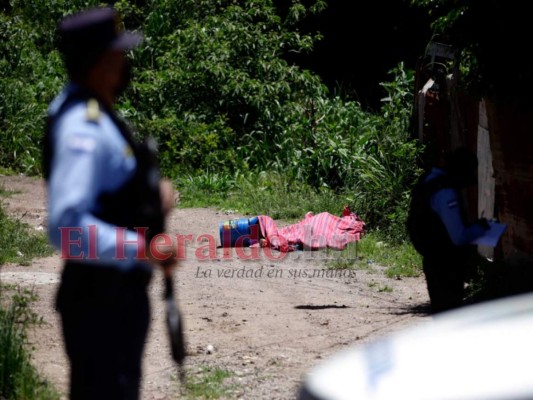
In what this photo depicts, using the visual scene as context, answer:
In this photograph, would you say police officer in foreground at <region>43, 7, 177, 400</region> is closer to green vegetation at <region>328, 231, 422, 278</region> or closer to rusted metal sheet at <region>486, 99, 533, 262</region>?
rusted metal sheet at <region>486, 99, 533, 262</region>

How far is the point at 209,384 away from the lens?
624cm

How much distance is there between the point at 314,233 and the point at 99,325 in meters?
8.40

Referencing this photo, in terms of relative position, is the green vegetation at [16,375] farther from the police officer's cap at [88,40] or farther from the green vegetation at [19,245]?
the green vegetation at [19,245]

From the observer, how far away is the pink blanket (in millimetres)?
11523

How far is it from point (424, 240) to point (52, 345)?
300cm

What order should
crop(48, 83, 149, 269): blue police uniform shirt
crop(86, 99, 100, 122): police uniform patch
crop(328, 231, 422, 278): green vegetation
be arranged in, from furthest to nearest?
crop(328, 231, 422, 278): green vegetation < crop(86, 99, 100, 122): police uniform patch < crop(48, 83, 149, 269): blue police uniform shirt

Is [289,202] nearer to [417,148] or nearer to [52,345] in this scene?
[417,148]

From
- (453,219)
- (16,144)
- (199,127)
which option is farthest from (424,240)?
(16,144)

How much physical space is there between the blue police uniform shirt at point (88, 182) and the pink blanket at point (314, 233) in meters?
8.31

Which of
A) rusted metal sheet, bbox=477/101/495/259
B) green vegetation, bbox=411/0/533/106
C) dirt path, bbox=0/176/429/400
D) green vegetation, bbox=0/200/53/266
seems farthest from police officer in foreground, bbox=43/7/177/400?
green vegetation, bbox=0/200/53/266

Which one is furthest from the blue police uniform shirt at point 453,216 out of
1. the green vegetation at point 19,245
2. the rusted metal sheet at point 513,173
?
the green vegetation at point 19,245

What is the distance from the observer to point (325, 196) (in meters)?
13.7

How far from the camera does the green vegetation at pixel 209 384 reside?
19.8 ft

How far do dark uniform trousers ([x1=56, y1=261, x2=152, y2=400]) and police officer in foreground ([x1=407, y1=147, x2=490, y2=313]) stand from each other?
2852 millimetres
